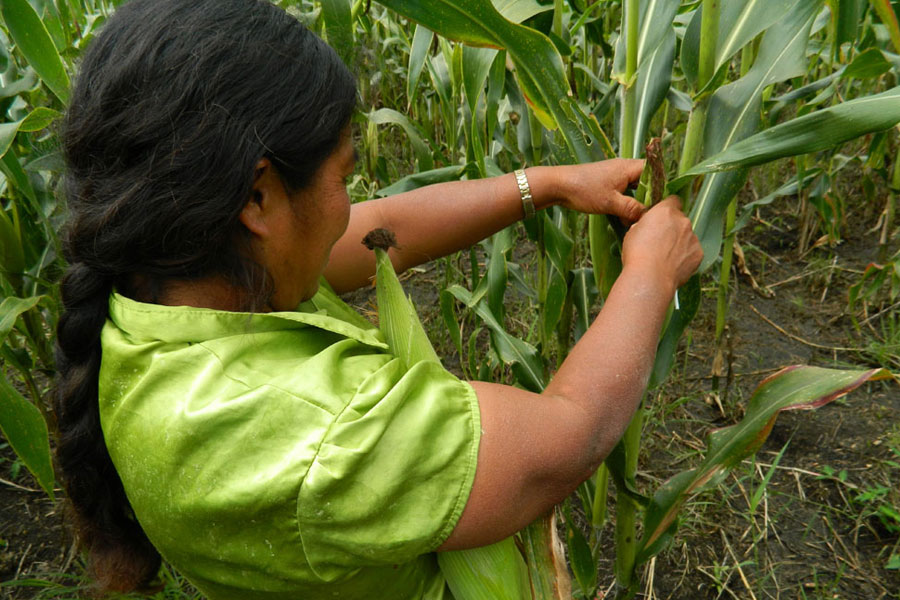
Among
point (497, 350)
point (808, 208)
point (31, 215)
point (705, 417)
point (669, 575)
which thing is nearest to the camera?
point (497, 350)

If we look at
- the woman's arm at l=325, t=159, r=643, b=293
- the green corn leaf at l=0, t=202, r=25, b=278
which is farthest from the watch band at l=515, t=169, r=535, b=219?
the green corn leaf at l=0, t=202, r=25, b=278

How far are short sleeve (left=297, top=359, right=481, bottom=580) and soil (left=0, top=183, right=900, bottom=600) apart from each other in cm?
113

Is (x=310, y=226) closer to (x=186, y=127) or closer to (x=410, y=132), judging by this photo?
(x=186, y=127)

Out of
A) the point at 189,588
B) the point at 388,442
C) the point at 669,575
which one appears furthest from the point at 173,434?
the point at 669,575

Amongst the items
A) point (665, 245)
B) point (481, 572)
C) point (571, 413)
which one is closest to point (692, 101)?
point (665, 245)

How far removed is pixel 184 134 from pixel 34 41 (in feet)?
2.52

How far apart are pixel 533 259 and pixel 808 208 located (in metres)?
1.08

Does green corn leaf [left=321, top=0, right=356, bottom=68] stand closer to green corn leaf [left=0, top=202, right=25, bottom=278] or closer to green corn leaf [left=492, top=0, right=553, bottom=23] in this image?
green corn leaf [left=492, top=0, right=553, bottom=23]

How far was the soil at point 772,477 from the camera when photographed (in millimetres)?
1754

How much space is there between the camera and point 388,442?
2.69ft

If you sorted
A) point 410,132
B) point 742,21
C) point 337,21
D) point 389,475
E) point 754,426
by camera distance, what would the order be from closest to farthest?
point 389,475 → point 742,21 → point 754,426 → point 337,21 → point 410,132

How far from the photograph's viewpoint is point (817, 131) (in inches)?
36.1

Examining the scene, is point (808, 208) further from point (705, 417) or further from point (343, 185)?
point (343, 185)

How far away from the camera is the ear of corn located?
964 millimetres
